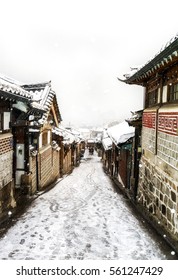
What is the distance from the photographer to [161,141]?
31.2ft

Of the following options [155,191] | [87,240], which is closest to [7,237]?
[87,240]

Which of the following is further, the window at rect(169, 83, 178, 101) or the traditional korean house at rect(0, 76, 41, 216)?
the traditional korean house at rect(0, 76, 41, 216)

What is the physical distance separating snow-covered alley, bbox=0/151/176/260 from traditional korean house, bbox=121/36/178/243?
0.83 metres

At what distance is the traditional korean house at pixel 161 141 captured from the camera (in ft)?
25.5

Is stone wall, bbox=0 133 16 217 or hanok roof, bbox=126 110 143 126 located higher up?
hanok roof, bbox=126 110 143 126

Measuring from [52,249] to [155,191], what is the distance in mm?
4652

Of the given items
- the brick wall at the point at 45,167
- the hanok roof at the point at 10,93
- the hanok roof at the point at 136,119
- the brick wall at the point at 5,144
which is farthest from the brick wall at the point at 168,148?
the brick wall at the point at 45,167

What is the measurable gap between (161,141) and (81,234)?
4.26 meters

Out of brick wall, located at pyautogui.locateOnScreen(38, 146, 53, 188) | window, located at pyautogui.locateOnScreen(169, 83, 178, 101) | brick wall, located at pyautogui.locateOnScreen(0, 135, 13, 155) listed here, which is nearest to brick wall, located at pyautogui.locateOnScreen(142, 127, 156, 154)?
window, located at pyautogui.locateOnScreen(169, 83, 178, 101)

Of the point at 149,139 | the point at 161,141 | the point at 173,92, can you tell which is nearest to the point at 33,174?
the point at 149,139

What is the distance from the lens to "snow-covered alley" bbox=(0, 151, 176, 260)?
275 inches

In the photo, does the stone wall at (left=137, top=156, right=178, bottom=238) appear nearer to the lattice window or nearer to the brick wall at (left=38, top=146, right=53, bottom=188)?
the lattice window

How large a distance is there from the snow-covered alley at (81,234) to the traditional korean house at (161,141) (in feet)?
2.72
